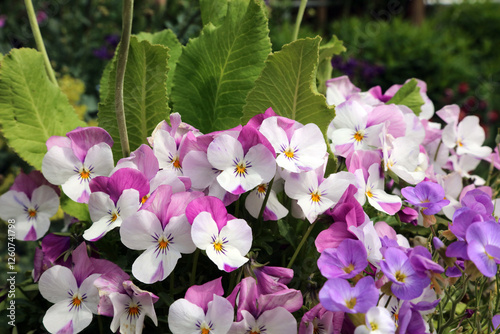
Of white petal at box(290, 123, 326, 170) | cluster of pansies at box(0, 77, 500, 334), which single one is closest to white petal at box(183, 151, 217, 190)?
cluster of pansies at box(0, 77, 500, 334)

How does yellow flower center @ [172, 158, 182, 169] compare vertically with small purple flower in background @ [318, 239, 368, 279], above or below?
above

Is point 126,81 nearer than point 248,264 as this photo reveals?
No

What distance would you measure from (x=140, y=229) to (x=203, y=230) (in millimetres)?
73

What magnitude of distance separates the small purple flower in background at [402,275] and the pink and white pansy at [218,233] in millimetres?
145

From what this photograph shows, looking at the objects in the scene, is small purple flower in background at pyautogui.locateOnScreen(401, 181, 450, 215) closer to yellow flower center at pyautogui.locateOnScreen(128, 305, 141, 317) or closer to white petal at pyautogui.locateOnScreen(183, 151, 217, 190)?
white petal at pyautogui.locateOnScreen(183, 151, 217, 190)

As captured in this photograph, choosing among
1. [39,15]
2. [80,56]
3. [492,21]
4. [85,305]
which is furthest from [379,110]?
[492,21]

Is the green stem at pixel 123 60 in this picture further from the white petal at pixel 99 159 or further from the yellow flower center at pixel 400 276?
the yellow flower center at pixel 400 276

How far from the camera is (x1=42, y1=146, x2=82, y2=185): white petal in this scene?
0.66 meters

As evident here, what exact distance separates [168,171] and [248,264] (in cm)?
14

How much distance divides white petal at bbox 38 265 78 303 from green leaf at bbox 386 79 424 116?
585mm

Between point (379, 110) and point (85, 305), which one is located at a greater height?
point (379, 110)

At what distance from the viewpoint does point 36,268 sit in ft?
2.26

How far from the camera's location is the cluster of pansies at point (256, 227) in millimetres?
532

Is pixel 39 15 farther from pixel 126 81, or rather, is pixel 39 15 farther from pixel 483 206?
pixel 483 206
